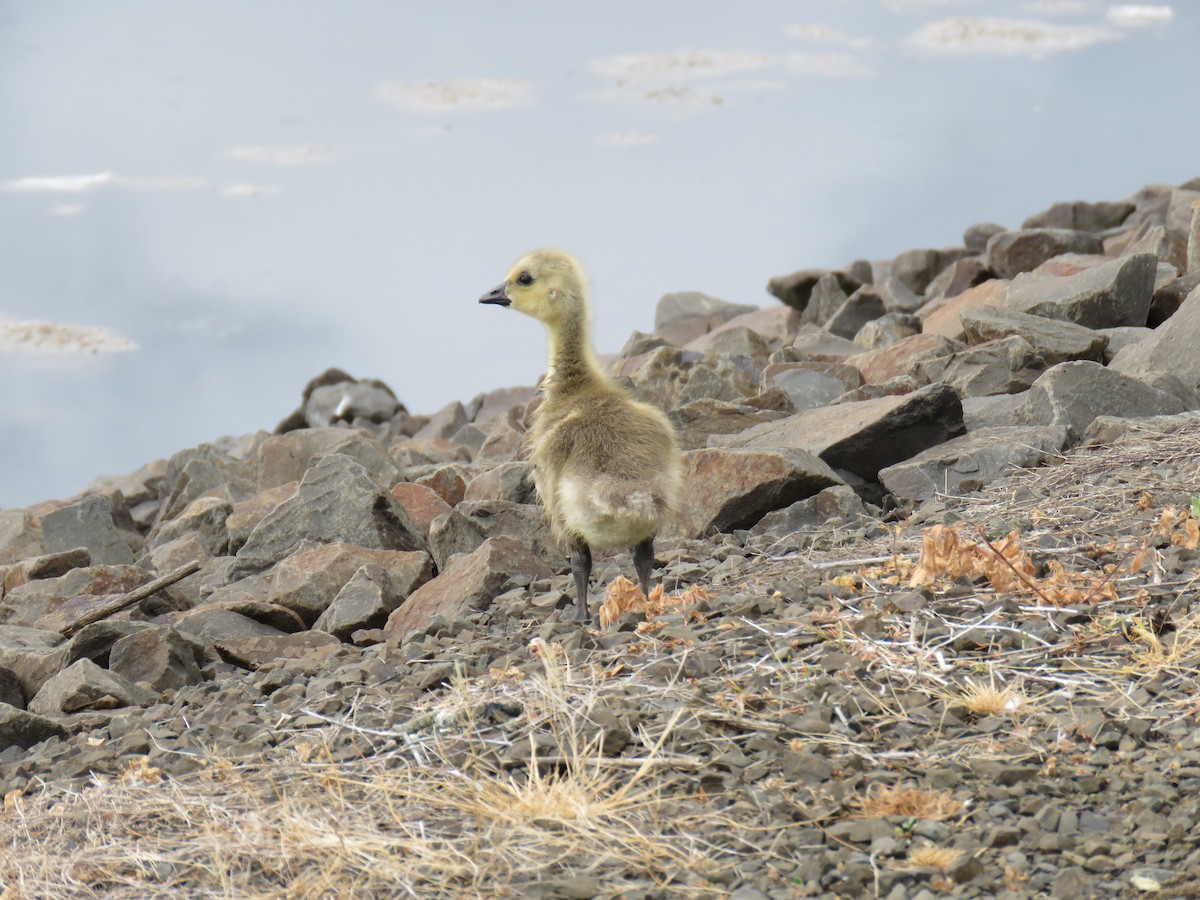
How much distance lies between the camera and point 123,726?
23.5 ft

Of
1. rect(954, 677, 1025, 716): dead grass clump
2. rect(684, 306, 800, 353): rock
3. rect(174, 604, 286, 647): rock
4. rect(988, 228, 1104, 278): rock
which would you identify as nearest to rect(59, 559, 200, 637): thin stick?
rect(174, 604, 286, 647): rock

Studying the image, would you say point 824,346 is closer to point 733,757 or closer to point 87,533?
point 87,533

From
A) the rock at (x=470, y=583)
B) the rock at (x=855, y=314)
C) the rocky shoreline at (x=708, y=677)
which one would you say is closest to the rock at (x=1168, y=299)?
the rocky shoreline at (x=708, y=677)

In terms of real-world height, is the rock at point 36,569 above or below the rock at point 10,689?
below

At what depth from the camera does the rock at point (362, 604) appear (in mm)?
8805

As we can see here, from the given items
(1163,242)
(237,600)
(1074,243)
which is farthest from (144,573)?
(1074,243)

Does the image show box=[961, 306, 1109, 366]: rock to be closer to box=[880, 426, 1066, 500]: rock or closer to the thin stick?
box=[880, 426, 1066, 500]: rock

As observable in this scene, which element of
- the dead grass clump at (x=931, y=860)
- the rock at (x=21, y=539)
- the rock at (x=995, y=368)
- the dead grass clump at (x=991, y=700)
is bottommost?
the rock at (x=21, y=539)

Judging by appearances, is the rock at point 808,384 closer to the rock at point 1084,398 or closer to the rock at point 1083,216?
the rock at point 1084,398

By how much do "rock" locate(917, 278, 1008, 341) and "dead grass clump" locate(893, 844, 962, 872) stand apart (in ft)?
37.4

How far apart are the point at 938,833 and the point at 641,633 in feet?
6.58

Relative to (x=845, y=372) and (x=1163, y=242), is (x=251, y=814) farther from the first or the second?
(x=1163, y=242)

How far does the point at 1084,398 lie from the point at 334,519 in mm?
5812

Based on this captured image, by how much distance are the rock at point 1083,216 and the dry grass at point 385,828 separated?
2095cm
